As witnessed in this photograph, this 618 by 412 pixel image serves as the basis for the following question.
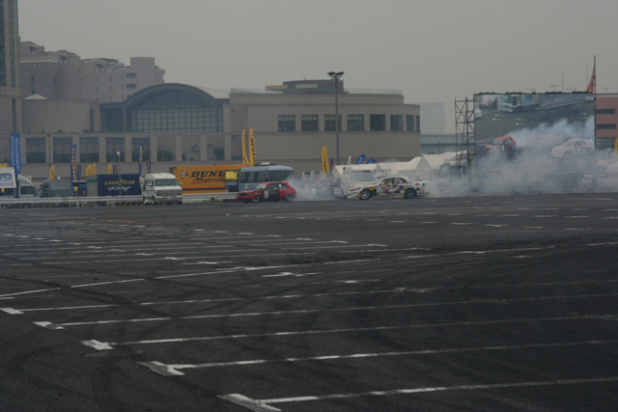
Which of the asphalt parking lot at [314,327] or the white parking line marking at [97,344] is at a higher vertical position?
the white parking line marking at [97,344]

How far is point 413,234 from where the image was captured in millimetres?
22719

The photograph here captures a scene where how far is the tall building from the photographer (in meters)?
122

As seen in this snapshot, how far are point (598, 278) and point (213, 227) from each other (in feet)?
55.3

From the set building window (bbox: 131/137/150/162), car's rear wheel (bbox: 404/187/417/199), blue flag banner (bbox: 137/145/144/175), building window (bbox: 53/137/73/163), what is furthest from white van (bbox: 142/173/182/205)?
building window (bbox: 53/137/73/163)

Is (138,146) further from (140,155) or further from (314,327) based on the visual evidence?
(314,327)

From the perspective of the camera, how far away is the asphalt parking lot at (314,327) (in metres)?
6.48

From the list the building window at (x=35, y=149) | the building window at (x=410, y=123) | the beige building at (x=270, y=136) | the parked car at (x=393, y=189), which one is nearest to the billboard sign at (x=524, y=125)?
the parked car at (x=393, y=189)

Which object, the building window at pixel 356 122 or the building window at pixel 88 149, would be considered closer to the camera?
the building window at pixel 88 149

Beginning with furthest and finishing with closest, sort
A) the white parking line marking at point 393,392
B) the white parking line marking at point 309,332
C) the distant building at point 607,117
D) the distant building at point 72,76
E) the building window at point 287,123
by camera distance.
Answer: the distant building at point 72,76, the distant building at point 607,117, the building window at point 287,123, the white parking line marking at point 309,332, the white parking line marking at point 393,392

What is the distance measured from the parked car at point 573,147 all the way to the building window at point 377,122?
63918 millimetres

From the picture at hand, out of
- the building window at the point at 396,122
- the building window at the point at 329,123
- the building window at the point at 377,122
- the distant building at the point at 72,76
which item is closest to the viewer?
the building window at the point at 329,123

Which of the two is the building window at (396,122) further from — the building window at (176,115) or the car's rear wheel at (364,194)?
the car's rear wheel at (364,194)

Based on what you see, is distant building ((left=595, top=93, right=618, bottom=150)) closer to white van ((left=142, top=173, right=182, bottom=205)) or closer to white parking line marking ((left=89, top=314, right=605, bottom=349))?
white van ((left=142, top=173, right=182, bottom=205))

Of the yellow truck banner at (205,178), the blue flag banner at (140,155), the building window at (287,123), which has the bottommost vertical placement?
the yellow truck banner at (205,178)
